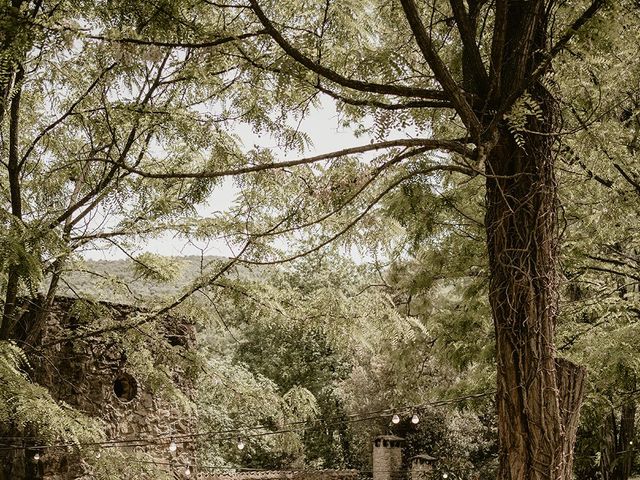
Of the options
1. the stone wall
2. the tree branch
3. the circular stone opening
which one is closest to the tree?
the tree branch

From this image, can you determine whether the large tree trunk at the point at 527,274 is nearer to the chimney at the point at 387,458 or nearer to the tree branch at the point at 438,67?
the tree branch at the point at 438,67

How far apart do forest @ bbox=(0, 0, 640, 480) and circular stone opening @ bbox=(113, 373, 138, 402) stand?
0.03m

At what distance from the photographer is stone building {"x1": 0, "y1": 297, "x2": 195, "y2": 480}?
6.98 m

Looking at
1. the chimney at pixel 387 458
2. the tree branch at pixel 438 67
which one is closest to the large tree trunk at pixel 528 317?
the tree branch at pixel 438 67

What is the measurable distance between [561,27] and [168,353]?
14.4 ft

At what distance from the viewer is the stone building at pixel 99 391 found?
6.98 metres

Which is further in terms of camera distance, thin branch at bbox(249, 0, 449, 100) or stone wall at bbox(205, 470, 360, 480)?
stone wall at bbox(205, 470, 360, 480)

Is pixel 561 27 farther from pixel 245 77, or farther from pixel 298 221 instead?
pixel 245 77

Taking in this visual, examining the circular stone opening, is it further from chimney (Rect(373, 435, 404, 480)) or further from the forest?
chimney (Rect(373, 435, 404, 480))

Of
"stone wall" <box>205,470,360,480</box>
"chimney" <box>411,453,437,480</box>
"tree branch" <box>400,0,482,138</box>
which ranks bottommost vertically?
"stone wall" <box>205,470,360,480</box>

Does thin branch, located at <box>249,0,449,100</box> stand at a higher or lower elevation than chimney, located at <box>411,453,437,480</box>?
higher

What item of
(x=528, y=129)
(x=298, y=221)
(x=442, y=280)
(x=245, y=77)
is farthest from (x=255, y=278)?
(x=528, y=129)

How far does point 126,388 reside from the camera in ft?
26.3

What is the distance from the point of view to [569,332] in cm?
658
